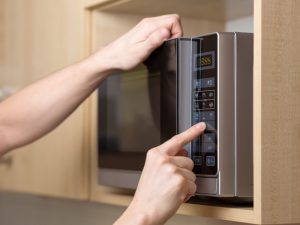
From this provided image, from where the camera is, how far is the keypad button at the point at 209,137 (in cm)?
96

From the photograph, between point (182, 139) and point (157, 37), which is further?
point (157, 37)

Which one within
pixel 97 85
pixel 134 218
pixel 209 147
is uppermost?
pixel 97 85

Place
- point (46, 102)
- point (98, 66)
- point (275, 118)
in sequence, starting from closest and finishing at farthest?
point (275, 118) < point (98, 66) < point (46, 102)

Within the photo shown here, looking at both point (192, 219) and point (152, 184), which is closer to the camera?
point (152, 184)

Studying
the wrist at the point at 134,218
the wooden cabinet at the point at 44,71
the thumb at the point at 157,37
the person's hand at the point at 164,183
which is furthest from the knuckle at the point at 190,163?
the wooden cabinet at the point at 44,71

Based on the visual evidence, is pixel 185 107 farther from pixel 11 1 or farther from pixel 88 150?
pixel 11 1

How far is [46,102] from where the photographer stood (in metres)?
1.33

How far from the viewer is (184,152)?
101 centimetres

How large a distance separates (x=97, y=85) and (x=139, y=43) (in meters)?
0.19

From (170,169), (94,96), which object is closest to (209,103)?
(170,169)

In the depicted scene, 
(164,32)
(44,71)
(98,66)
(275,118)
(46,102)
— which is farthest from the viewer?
(44,71)

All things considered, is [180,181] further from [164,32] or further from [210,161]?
[164,32]

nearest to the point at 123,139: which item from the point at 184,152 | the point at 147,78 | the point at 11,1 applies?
the point at 147,78

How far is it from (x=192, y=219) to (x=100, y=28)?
49cm
